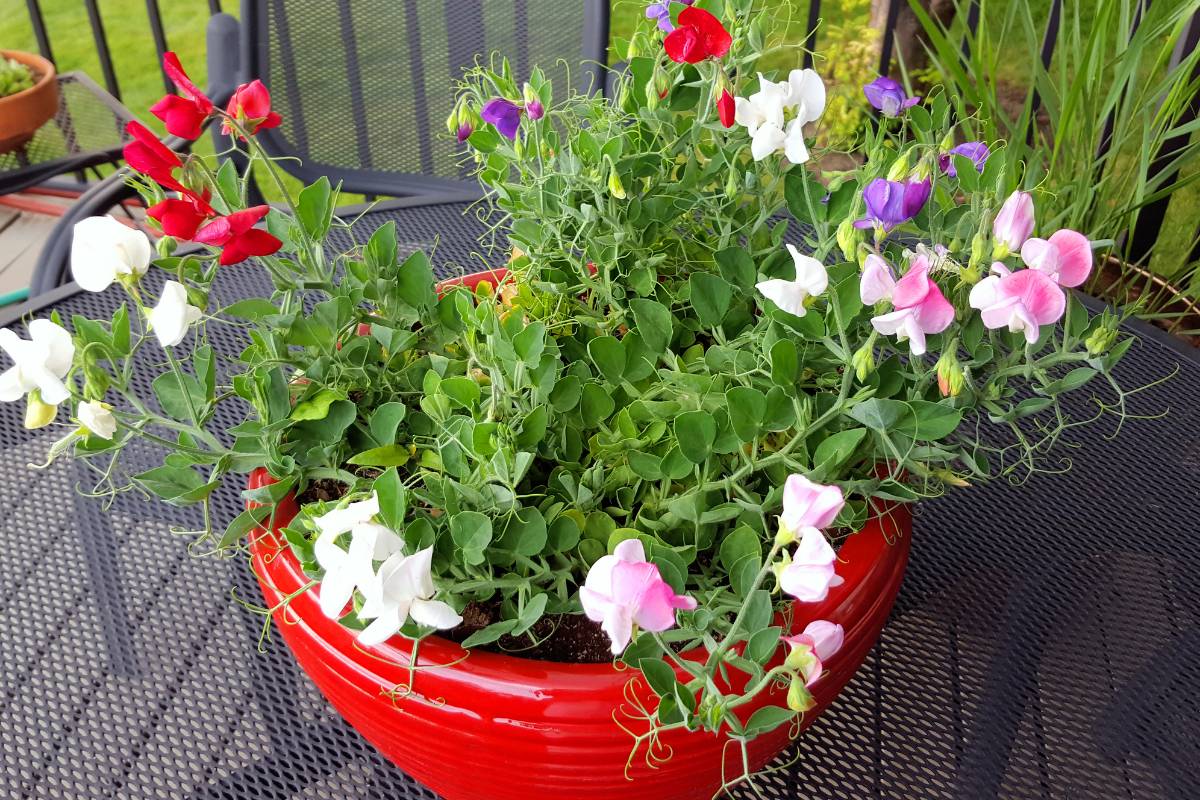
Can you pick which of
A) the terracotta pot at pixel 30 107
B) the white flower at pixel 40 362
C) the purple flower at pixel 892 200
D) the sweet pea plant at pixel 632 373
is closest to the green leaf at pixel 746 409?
the sweet pea plant at pixel 632 373

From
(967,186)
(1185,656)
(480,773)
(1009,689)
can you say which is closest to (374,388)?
(480,773)

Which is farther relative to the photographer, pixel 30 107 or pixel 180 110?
pixel 30 107

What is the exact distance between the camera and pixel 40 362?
1.46 feet

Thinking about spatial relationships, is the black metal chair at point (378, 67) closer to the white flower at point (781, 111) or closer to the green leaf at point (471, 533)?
the white flower at point (781, 111)

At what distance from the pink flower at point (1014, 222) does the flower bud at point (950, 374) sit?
6 cm

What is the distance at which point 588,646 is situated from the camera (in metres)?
0.50

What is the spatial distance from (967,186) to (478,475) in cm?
30

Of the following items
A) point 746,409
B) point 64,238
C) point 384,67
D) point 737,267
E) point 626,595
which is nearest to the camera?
point 626,595

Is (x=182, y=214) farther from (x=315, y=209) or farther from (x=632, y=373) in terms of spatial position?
(x=632, y=373)

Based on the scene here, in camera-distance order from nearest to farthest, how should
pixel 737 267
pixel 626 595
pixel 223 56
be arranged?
1. pixel 626 595
2. pixel 737 267
3. pixel 223 56

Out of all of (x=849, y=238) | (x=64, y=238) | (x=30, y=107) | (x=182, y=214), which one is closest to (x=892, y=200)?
(x=849, y=238)

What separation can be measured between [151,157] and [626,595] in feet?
0.98

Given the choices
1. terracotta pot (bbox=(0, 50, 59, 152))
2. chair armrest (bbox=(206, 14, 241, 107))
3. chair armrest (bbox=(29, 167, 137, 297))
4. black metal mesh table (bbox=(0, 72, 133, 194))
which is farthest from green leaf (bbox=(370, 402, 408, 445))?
terracotta pot (bbox=(0, 50, 59, 152))

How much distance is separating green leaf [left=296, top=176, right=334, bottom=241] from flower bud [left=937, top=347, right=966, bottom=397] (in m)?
A: 0.33
